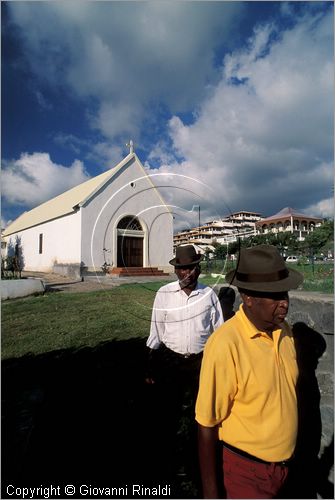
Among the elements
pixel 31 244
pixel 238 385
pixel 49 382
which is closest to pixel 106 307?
pixel 49 382

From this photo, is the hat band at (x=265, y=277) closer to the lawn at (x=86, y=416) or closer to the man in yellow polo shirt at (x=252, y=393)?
the man in yellow polo shirt at (x=252, y=393)

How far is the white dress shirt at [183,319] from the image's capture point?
2.98 meters

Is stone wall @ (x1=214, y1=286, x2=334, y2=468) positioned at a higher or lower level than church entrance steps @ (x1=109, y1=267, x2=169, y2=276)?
lower

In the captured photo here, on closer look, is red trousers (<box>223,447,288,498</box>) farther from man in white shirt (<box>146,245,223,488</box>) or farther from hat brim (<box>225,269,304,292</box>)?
man in white shirt (<box>146,245,223,488</box>)

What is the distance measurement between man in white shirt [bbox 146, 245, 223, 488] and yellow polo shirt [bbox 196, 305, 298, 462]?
4.43ft

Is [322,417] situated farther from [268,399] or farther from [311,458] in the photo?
[268,399]

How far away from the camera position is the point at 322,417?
A: 2760 mm

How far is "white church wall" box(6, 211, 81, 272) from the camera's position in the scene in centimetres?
1805

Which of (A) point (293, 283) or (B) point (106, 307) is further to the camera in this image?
(B) point (106, 307)

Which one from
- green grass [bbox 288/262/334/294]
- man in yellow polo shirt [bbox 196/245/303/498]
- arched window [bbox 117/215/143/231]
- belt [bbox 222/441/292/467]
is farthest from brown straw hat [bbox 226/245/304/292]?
arched window [bbox 117/215/143/231]

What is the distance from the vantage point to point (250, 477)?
160 cm

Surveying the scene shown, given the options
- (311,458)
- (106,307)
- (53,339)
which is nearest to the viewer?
(311,458)

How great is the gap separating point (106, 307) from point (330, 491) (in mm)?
7578

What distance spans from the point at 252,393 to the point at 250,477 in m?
0.56
